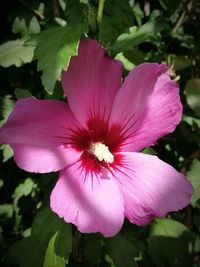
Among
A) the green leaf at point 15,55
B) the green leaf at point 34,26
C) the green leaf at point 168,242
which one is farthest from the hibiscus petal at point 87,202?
the green leaf at point 34,26

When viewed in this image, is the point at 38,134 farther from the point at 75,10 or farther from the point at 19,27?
the point at 19,27

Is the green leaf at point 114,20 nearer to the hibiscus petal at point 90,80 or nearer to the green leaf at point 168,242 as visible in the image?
the hibiscus petal at point 90,80

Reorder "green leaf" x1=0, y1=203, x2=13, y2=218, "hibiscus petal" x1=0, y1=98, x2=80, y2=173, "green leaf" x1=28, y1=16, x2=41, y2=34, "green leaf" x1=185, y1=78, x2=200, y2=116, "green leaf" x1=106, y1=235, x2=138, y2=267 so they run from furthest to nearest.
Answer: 1. "green leaf" x1=0, y1=203, x2=13, y2=218
2. "green leaf" x1=28, y1=16, x2=41, y2=34
3. "green leaf" x1=185, y1=78, x2=200, y2=116
4. "green leaf" x1=106, y1=235, x2=138, y2=267
5. "hibiscus petal" x1=0, y1=98, x2=80, y2=173

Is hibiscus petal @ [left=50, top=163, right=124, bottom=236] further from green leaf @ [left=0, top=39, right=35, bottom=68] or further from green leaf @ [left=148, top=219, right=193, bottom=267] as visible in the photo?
green leaf @ [left=148, top=219, right=193, bottom=267]

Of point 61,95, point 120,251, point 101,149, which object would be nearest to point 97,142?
point 101,149

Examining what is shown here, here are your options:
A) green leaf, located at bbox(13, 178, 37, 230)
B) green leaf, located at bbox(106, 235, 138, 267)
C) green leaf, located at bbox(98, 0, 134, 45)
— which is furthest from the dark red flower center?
green leaf, located at bbox(13, 178, 37, 230)

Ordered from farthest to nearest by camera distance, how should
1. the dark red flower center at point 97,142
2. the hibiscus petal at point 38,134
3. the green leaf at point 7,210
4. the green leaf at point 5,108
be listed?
1. the green leaf at point 7,210
2. the green leaf at point 5,108
3. the dark red flower center at point 97,142
4. the hibiscus petal at point 38,134
